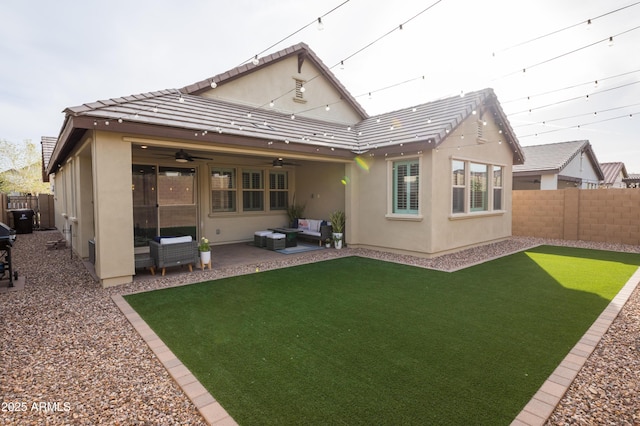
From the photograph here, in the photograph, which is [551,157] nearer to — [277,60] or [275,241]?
[277,60]

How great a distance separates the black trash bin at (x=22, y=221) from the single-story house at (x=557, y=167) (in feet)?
82.4

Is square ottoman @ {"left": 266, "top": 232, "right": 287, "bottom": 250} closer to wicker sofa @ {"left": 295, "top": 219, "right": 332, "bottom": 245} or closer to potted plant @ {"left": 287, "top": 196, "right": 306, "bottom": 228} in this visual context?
wicker sofa @ {"left": 295, "top": 219, "right": 332, "bottom": 245}

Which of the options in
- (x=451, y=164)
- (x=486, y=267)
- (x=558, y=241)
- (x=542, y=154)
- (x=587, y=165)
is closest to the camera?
(x=486, y=267)

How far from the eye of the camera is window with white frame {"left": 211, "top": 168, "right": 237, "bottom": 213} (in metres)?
11.1

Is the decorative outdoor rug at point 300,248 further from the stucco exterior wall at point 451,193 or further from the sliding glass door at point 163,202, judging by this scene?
the stucco exterior wall at point 451,193

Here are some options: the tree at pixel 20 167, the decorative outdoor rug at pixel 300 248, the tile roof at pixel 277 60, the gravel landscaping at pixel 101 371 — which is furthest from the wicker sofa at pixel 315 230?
the tree at pixel 20 167

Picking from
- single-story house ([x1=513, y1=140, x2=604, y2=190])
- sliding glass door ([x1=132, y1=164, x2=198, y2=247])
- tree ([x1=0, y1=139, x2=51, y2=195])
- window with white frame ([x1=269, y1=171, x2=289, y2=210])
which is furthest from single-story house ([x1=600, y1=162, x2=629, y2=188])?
tree ([x1=0, y1=139, x2=51, y2=195])

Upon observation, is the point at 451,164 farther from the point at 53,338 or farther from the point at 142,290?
the point at 53,338

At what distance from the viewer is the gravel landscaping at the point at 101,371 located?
8.41ft

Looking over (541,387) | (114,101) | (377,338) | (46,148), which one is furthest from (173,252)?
(46,148)

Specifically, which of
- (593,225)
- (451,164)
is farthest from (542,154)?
(451,164)

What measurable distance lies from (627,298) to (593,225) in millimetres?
7875

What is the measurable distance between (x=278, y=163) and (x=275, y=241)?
2.62m

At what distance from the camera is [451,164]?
9.12 m
